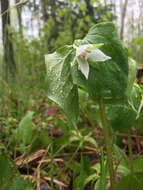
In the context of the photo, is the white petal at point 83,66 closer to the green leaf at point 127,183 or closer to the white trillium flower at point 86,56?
the white trillium flower at point 86,56

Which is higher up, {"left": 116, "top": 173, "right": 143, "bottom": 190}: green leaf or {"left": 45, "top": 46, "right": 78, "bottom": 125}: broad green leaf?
{"left": 45, "top": 46, "right": 78, "bottom": 125}: broad green leaf

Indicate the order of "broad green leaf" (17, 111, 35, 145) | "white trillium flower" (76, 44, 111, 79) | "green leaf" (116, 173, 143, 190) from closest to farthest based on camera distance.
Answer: "white trillium flower" (76, 44, 111, 79) < "green leaf" (116, 173, 143, 190) < "broad green leaf" (17, 111, 35, 145)

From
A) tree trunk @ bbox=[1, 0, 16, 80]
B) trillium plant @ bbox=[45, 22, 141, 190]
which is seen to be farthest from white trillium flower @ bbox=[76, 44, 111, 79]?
tree trunk @ bbox=[1, 0, 16, 80]

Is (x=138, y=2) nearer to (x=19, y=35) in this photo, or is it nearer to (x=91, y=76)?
(x=19, y=35)

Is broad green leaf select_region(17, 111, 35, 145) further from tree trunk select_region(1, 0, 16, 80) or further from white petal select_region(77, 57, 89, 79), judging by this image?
white petal select_region(77, 57, 89, 79)

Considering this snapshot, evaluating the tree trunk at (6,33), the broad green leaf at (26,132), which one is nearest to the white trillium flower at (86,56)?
the tree trunk at (6,33)

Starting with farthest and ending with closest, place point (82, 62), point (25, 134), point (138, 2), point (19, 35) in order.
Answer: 1. point (19, 35)
2. point (138, 2)
3. point (25, 134)
4. point (82, 62)

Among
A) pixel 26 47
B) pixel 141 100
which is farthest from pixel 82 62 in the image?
pixel 26 47
